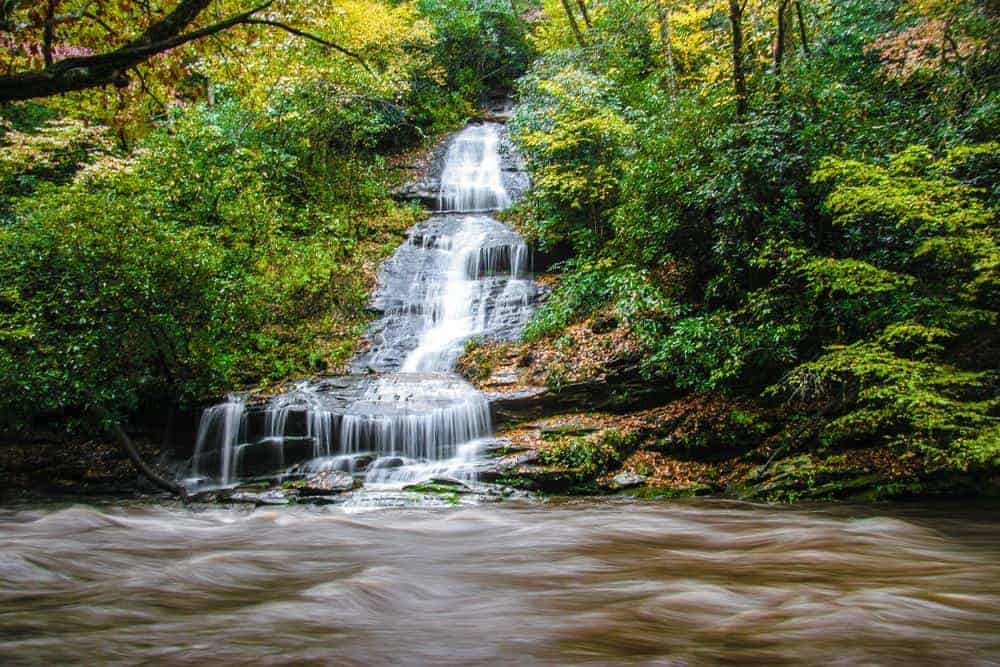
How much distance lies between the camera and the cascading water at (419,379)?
29.3ft

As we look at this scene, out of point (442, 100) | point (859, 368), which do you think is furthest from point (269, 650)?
point (442, 100)

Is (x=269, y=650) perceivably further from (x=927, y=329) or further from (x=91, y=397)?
(x=91, y=397)

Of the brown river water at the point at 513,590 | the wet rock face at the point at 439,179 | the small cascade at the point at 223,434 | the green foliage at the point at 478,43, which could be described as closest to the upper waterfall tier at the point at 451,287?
the wet rock face at the point at 439,179

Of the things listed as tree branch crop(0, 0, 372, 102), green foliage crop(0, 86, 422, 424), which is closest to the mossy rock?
tree branch crop(0, 0, 372, 102)

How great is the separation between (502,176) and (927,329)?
46.0ft

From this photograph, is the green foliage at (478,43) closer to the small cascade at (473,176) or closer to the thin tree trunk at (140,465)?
the small cascade at (473,176)

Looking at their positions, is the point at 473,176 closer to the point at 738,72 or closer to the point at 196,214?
the point at 196,214

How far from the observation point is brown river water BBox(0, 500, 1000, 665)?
2254 millimetres

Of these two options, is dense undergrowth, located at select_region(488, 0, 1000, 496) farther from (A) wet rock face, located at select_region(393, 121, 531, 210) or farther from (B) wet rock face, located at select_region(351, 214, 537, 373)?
(A) wet rock face, located at select_region(393, 121, 531, 210)

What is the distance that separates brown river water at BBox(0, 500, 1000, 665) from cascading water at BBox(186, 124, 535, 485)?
2668 mm

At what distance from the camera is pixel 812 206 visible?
8070mm

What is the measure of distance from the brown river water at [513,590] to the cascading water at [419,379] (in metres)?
2.67

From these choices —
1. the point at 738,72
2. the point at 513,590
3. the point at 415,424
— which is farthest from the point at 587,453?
the point at 738,72

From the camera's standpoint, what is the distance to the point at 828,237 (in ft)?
26.4
